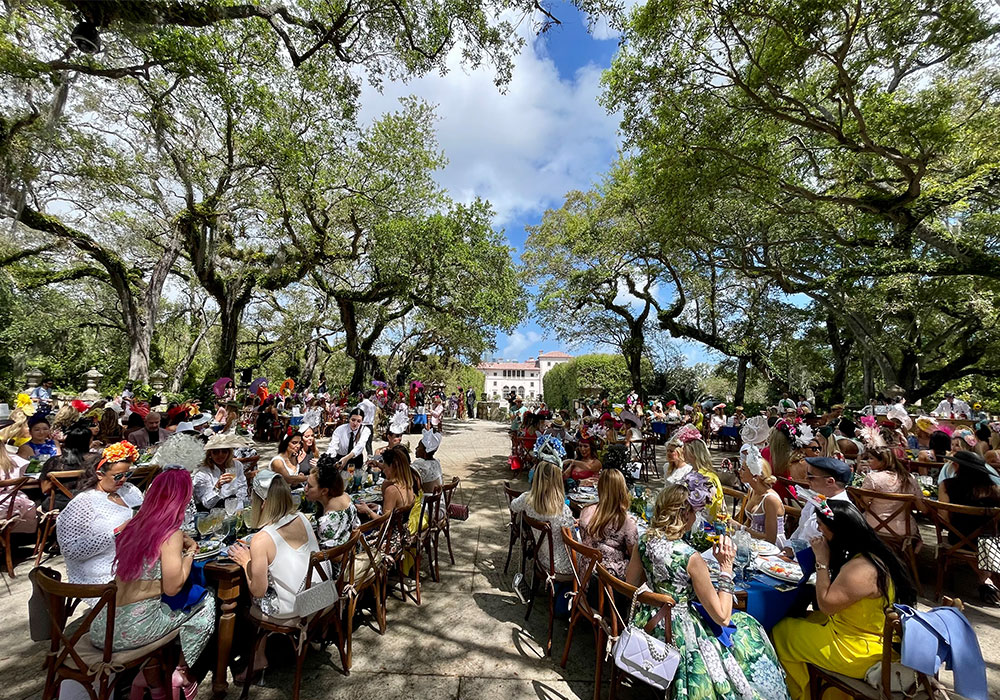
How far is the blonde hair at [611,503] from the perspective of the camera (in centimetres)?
296

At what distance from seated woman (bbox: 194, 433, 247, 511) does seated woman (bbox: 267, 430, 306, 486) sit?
46 centimetres

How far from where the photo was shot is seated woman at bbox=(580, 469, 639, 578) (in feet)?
9.70

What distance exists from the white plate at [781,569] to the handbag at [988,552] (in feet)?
7.72

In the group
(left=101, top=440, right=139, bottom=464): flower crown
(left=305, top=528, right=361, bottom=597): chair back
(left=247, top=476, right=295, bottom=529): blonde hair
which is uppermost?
(left=101, top=440, right=139, bottom=464): flower crown

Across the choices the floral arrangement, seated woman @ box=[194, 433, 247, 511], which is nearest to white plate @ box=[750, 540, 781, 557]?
the floral arrangement

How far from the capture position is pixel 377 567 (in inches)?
123

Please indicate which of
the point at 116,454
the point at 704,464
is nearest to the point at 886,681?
the point at 704,464

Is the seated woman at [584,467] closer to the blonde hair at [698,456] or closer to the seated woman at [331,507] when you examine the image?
the blonde hair at [698,456]

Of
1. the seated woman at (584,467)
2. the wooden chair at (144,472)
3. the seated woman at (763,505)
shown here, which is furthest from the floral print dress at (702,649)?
the wooden chair at (144,472)

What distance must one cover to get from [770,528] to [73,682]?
14.5 feet

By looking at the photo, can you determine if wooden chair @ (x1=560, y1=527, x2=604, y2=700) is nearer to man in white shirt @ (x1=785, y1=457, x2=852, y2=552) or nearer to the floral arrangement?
man in white shirt @ (x1=785, y1=457, x2=852, y2=552)

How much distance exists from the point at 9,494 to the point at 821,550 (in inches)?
252

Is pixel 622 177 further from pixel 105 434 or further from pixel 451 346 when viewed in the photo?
pixel 105 434

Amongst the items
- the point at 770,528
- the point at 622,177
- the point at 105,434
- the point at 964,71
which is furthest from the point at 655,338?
the point at 105,434
